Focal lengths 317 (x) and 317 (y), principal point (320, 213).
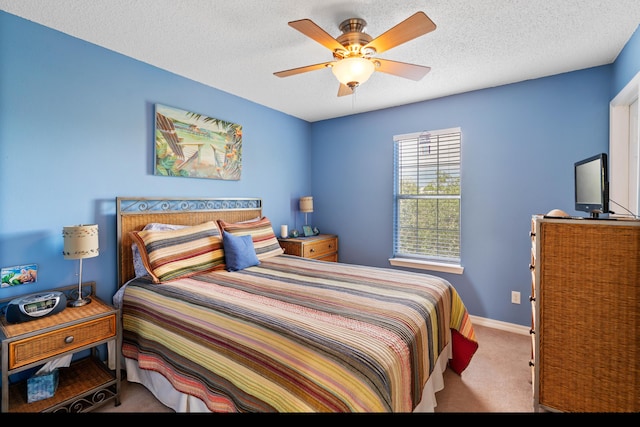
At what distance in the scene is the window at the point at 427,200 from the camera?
11.6 feet

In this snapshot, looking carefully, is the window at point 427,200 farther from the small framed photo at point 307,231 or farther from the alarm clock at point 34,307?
the alarm clock at point 34,307

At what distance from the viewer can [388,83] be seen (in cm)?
314

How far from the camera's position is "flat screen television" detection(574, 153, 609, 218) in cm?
171

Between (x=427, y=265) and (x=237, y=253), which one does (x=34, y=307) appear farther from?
(x=427, y=265)

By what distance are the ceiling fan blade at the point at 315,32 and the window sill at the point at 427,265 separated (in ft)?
8.30

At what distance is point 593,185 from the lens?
73.9 inches

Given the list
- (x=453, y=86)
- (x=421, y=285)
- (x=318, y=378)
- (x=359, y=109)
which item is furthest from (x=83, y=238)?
(x=453, y=86)

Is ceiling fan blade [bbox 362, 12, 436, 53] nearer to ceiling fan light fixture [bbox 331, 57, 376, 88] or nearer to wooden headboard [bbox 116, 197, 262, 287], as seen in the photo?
ceiling fan light fixture [bbox 331, 57, 376, 88]

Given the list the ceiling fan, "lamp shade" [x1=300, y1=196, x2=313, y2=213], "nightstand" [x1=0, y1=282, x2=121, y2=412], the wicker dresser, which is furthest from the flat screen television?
"nightstand" [x1=0, y1=282, x2=121, y2=412]

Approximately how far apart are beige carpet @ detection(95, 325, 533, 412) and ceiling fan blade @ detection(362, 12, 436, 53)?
230 cm

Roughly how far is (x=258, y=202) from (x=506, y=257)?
2782mm

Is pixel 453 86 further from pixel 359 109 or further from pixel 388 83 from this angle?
pixel 359 109

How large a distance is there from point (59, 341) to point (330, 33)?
103 inches

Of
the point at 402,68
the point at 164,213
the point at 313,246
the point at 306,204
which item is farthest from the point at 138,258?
the point at 402,68
